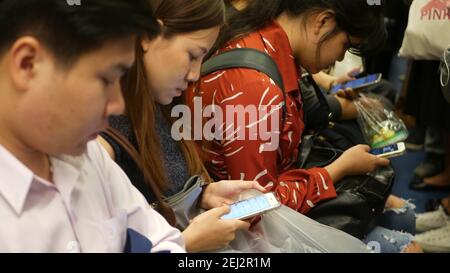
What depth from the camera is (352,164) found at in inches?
53.3

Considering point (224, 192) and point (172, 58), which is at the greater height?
point (172, 58)

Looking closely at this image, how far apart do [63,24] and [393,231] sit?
1.14 meters

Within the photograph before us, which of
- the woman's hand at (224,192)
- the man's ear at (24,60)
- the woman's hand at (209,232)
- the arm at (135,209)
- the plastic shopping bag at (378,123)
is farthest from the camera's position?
the plastic shopping bag at (378,123)

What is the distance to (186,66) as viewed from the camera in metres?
1.04

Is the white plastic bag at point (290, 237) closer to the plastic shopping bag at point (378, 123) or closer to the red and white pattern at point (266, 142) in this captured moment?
the red and white pattern at point (266, 142)

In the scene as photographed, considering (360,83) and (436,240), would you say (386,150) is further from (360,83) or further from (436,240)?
(436,240)

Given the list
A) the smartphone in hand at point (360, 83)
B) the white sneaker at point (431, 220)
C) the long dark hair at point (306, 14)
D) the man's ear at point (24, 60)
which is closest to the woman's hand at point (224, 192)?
the long dark hair at point (306, 14)

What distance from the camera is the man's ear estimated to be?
0.61 m

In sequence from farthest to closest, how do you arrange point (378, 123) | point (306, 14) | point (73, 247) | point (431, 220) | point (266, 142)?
point (431, 220), point (378, 123), point (306, 14), point (266, 142), point (73, 247)

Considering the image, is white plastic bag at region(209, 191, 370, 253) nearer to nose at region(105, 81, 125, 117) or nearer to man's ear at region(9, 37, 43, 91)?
nose at region(105, 81, 125, 117)

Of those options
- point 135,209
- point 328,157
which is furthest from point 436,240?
point 135,209

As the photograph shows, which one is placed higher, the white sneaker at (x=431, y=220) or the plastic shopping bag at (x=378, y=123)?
the plastic shopping bag at (x=378, y=123)

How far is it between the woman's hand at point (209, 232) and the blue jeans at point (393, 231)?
483mm

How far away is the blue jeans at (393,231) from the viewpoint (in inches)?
54.3
